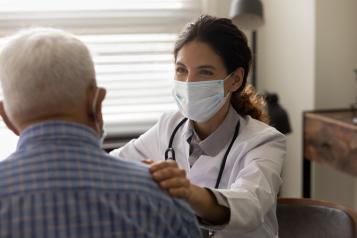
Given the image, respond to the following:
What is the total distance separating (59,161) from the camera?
86 centimetres

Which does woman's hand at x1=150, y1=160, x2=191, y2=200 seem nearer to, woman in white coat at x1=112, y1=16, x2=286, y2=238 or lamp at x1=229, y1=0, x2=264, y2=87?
woman in white coat at x1=112, y1=16, x2=286, y2=238

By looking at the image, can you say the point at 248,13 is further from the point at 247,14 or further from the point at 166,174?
the point at 166,174

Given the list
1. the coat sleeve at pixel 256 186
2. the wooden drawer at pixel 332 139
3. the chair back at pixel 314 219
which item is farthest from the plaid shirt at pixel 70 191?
the wooden drawer at pixel 332 139

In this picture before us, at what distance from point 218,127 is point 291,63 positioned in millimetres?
1531

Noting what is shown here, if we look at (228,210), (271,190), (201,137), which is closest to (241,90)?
(201,137)

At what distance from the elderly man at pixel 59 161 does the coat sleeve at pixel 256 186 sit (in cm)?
32

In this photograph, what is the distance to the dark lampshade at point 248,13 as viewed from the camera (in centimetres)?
268

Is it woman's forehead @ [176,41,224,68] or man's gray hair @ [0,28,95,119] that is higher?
man's gray hair @ [0,28,95,119]

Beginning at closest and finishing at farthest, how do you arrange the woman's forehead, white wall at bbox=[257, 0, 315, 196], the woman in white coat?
1. the woman in white coat
2. the woman's forehead
3. white wall at bbox=[257, 0, 315, 196]

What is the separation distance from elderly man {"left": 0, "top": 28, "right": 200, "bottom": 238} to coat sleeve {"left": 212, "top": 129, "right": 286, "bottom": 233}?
32 cm

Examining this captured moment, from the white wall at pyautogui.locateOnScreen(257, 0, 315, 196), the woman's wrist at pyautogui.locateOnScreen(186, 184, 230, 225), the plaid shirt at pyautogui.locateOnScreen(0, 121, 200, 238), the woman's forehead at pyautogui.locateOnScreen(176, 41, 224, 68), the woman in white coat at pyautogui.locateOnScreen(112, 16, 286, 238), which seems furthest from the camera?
the white wall at pyautogui.locateOnScreen(257, 0, 315, 196)

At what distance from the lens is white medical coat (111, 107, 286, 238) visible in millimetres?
1219

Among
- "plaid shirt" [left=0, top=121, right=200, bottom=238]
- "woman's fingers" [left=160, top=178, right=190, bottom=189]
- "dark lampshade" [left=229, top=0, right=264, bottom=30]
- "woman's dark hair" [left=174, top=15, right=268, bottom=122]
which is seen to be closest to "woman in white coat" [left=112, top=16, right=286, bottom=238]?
"woman's dark hair" [left=174, top=15, right=268, bottom=122]

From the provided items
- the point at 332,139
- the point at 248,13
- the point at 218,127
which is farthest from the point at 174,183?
the point at 248,13
